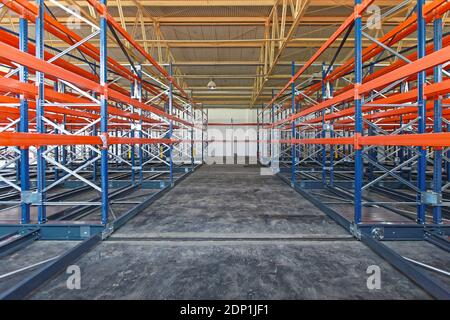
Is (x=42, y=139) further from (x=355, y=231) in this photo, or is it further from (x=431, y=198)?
(x=431, y=198)

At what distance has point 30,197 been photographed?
11.3 feet

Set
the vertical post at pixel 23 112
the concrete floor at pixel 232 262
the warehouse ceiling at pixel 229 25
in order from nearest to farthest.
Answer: the concrete floor at pixel 232 262 < the vertical post at pixel 23 112 < the warehouse ceiling at pixel 229 25

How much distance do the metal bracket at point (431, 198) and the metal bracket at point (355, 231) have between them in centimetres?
Answer: 95

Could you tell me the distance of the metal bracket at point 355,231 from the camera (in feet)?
11.4

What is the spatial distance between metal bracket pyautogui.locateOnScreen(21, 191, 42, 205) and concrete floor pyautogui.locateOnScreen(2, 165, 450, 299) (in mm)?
1123

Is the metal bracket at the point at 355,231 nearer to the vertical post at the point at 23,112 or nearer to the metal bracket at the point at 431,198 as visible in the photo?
the metal bracket at the point at 431,198

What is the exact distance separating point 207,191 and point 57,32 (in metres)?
4.86

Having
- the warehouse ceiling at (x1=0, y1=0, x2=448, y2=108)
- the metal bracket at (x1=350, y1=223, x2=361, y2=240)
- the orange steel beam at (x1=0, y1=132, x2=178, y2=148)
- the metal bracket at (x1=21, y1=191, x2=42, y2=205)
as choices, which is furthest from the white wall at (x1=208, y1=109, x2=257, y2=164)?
the metal bracket at (x1=21, y1=191, x2=42, y2=205)

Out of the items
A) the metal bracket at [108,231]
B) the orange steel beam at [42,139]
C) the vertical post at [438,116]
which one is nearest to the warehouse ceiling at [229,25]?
the vertical post at [438,116]

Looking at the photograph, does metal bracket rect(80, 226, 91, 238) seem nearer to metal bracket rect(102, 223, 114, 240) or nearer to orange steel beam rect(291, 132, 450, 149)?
metal bracket rect(102, 223, 114, 240)

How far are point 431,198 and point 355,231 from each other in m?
1.05

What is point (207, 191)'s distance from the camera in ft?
23.5
